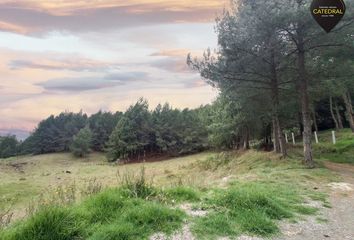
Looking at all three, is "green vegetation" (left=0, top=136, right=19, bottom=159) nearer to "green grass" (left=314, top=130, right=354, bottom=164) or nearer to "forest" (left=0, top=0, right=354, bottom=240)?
"forest" (left=0, top=0, right=354, bottom=240)

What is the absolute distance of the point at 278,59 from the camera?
22.4 meters

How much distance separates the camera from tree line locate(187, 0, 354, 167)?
18.9m

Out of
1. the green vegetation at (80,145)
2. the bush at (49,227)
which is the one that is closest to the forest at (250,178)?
the bush at (49,227)

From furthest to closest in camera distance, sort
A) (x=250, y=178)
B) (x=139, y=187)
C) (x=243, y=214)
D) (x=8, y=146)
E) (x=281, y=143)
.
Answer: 1. (x=8, y=146)
2. (x=281, y=143)
3. (x=250, y=178)
4. (x=139, y=187)
5. (x=243, y=214)

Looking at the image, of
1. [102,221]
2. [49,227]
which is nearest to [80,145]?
[102,221]

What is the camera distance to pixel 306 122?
2030 centimetres

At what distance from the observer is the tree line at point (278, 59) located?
1892 cm

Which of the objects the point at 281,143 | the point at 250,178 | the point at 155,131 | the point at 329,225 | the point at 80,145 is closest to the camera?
the point at 329,225

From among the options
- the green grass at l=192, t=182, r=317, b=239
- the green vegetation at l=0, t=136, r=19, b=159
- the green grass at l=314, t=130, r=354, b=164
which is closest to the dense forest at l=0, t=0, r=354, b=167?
the green grass at l=314, t=130, r=354, b=164

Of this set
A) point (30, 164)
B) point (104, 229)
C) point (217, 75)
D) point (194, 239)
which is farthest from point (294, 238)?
point (30, 164)

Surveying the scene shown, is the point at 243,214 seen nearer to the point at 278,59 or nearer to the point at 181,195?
the point at 181,195

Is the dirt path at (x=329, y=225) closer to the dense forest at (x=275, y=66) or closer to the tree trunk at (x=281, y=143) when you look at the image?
the dense forest at (x=275, y=66)

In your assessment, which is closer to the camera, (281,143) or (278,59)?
(278,59)

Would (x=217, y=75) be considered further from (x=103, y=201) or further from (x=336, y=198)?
(x=103, y=201)
